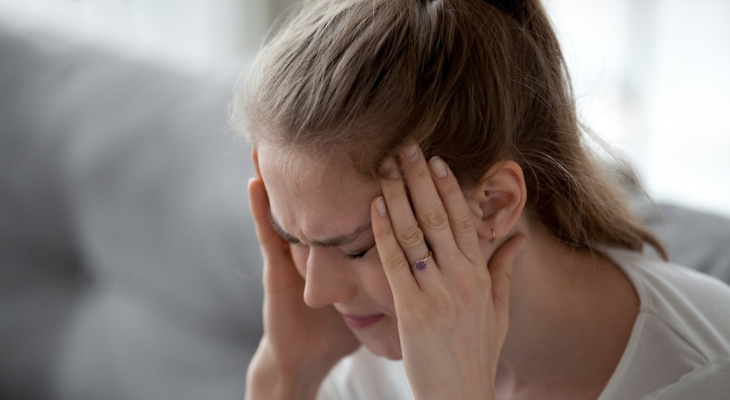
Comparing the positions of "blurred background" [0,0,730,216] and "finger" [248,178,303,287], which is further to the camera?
"blurred background" [0,0,730,216]

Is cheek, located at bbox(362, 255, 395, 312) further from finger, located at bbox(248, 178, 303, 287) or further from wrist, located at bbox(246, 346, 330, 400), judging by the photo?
wrist, located at bbox(246, 346, 330, 400)

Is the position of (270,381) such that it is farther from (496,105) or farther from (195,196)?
(496,105)

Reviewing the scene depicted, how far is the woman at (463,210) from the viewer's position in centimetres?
76

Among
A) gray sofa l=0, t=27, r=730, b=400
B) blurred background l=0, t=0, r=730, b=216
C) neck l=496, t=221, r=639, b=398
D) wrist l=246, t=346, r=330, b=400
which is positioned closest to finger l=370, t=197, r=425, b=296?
neck l=496, t=221, r=639, b=398

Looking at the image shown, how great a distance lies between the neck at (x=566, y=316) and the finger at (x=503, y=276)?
48 millimetres

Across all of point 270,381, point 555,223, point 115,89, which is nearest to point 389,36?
point 555,223

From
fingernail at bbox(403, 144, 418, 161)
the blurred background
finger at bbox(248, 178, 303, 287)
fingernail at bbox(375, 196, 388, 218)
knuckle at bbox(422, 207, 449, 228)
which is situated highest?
fingernail at bbox(403, 144, 418, 161)

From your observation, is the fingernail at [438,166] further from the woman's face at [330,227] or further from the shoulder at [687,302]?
the shoulder at [687,302]

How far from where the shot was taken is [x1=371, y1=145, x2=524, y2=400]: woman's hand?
0.78 meters

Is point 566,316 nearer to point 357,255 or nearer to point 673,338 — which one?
point 673,338

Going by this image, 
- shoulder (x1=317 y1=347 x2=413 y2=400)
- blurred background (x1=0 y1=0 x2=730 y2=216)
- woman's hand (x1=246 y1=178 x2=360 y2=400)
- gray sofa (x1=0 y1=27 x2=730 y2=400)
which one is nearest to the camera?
woman's hand (x1=246 y1=178 x2=360 y2=400)

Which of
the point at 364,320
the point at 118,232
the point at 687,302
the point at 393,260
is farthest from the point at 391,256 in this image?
the point at 118,232

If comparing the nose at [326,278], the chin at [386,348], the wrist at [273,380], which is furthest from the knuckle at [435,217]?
the wrist at [273,380]

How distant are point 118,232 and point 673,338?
1230 mm
